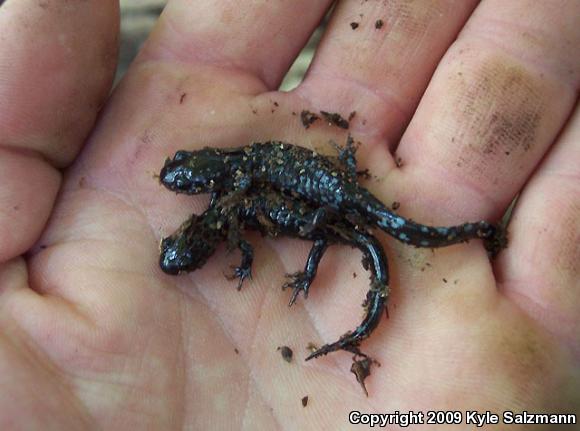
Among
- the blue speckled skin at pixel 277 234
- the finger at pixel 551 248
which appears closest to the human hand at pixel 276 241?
the finger at pixel 551 248

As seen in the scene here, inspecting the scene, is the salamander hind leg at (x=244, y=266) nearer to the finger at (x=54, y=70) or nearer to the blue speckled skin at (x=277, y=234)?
the blue speckled skin at (x=277, y=234)

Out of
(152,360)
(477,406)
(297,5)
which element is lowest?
(152,360)

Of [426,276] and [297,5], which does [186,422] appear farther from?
[297,5]

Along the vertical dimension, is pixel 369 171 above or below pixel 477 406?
above

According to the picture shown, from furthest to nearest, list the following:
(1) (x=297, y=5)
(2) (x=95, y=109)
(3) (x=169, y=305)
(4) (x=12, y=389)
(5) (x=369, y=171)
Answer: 1. (1) (x=297, y=5)
2. (5) (x=369, y=171)
3. (2) (x=95, y=109)
4. (3) (x=169, y=305)
5. (4) (x=12, y=389)

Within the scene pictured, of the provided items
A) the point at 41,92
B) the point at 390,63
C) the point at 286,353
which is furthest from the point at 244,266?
the point at 390,63

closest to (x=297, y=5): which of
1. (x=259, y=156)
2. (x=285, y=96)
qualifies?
(x=285, y=96)
